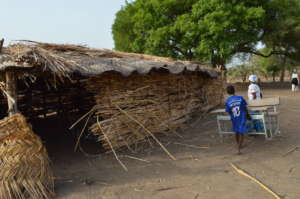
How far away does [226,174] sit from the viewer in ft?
15.7

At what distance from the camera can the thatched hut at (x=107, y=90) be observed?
4.71 metres

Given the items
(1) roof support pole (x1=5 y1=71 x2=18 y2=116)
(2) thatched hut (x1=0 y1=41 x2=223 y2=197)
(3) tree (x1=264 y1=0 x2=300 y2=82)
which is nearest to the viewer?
(1) roof support pole (x1=5 y1=71 x2=18 y2=116)

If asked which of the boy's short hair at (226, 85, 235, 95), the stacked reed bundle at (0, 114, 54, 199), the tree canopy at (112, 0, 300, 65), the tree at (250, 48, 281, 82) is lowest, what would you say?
the stacked reed bundle at (0, 114, 54, 199)

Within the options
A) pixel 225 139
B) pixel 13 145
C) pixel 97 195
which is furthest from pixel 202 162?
pixel 13 145

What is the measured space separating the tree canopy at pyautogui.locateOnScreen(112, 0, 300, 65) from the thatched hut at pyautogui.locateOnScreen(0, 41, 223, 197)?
7.88 metres

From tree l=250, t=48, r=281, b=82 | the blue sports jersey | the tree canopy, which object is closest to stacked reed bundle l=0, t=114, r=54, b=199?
the blue sports jersey

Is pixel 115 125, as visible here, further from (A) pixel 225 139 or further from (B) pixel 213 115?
(B) pixel 213 115

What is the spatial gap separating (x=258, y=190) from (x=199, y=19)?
15.0 meters

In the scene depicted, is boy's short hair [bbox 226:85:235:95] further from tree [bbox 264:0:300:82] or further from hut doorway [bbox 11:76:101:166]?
tree [bbox 264:0:300:82]

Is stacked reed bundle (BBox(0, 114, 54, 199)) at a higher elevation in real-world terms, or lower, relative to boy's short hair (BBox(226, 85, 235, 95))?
lower

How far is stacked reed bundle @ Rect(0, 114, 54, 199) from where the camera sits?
153 inches

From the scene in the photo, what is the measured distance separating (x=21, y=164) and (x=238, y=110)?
3945 millimetres

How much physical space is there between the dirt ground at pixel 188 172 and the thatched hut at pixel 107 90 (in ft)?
2.19

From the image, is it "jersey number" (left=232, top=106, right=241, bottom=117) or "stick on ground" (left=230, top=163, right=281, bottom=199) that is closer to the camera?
"stick on ground" (left=230, top=163, right=281, bottom=199)
